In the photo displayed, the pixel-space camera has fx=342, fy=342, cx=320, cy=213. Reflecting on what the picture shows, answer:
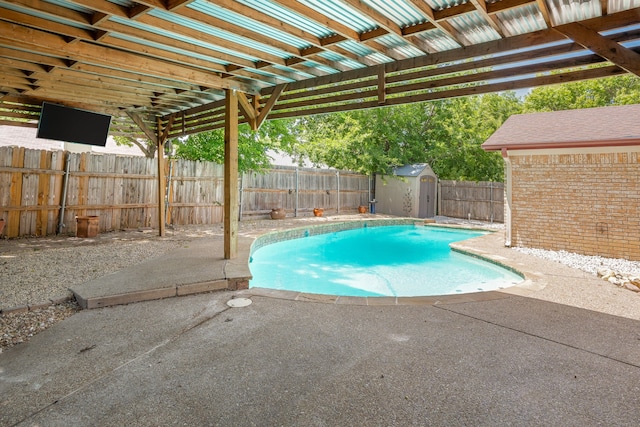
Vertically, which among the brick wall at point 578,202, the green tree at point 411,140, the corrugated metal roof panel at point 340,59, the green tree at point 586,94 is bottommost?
the brick wall at point 578,202

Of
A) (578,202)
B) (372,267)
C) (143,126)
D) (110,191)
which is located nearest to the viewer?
(578,202)

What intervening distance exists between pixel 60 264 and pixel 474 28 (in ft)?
19.3

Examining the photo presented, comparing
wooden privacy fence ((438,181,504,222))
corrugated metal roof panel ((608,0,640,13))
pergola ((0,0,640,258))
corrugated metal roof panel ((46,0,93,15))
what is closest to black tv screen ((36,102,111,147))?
pergola ((0,0,640,258))

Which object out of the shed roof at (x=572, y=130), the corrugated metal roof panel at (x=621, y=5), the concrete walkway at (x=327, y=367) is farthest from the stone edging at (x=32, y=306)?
the shed roof at (x=572, y=130)

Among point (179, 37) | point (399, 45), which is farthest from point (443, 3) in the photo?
point (179, 37)

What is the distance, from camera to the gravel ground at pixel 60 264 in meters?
3.05

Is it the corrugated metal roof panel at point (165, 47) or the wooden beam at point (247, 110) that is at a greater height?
the corrugated metal roof panel at point (165, 47)

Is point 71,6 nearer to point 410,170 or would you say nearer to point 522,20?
point 522,20

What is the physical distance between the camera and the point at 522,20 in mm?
3045

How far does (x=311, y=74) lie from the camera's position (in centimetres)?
477

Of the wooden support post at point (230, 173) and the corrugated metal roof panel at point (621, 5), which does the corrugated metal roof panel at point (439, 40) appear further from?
the wooden support post at point (230, 173)

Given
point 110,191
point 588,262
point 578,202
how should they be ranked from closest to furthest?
point 588,262 → point 578,202 → point 110,191

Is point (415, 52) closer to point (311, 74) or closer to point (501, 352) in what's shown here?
point (311, 74)

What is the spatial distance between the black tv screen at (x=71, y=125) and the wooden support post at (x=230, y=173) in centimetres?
399
